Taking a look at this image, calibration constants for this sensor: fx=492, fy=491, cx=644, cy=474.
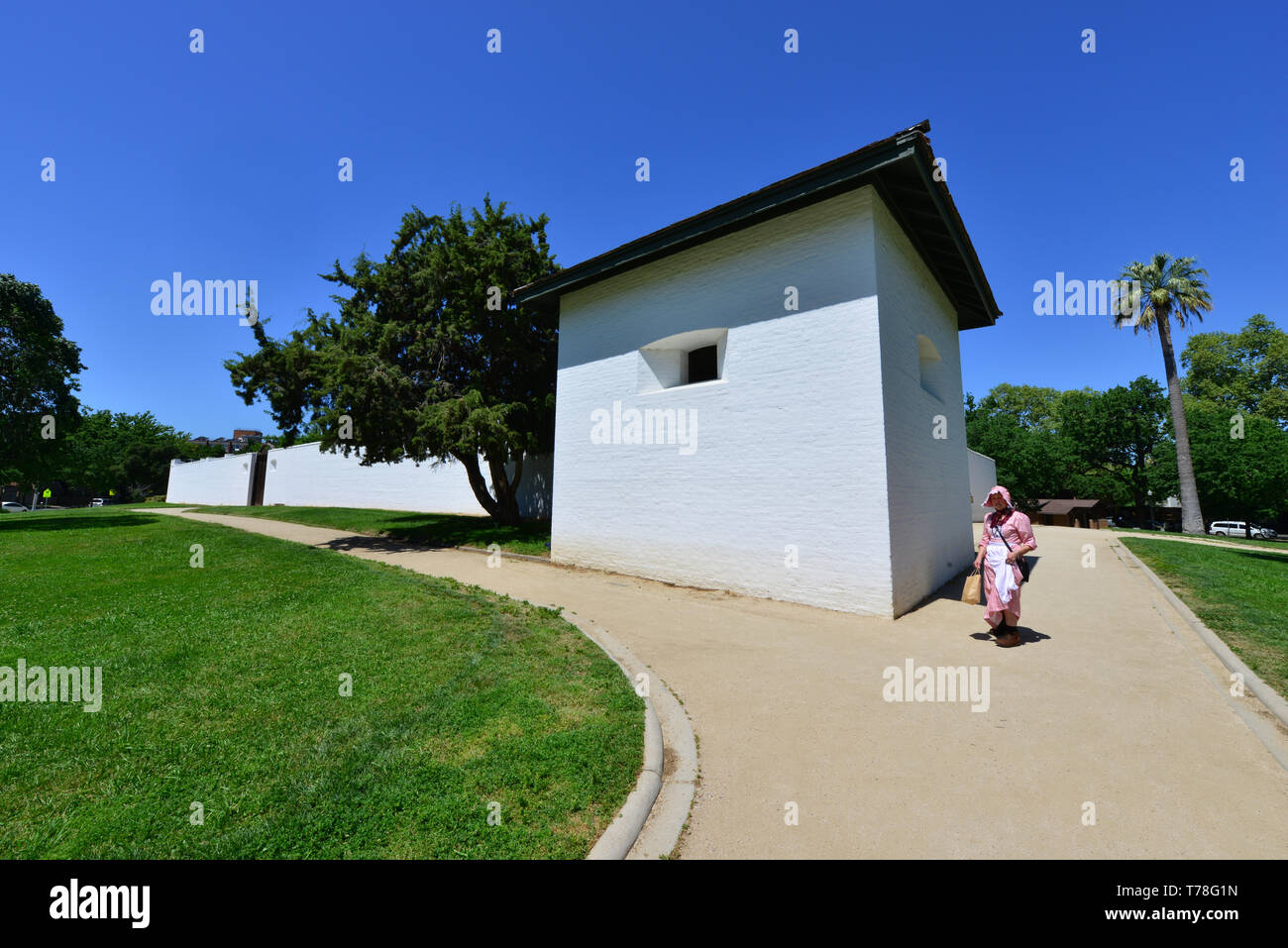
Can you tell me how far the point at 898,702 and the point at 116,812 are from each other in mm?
5296

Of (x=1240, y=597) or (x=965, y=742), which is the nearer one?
(x=965, y=742)

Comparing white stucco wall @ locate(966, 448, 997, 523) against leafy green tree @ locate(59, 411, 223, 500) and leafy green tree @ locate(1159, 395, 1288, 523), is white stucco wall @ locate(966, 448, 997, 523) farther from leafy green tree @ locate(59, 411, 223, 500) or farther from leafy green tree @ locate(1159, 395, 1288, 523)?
leafy green tree @ locate(59, 411, 223, 500)

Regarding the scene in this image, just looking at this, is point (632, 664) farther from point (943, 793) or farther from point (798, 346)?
point (798, 346)

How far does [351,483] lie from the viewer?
2719 cm

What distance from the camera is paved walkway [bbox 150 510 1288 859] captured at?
8.54 feet

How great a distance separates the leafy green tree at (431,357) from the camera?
13.0 metres

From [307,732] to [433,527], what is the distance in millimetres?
14821

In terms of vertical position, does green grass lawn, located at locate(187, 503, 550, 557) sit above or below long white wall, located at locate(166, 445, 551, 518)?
below

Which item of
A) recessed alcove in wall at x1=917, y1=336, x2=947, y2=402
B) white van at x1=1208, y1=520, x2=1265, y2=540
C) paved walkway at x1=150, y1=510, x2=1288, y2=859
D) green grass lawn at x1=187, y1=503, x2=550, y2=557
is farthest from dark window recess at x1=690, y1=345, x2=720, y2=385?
white van at x1=1208, y1=520, x2=1265, y2=540

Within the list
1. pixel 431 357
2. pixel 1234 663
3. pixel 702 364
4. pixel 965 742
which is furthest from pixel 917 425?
pixel 431 357

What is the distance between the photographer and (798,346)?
812cm

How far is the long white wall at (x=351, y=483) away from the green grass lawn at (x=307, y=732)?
11102 millimetres

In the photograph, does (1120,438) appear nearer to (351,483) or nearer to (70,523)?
(351,483)

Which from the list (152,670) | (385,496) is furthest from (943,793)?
(385,496)
